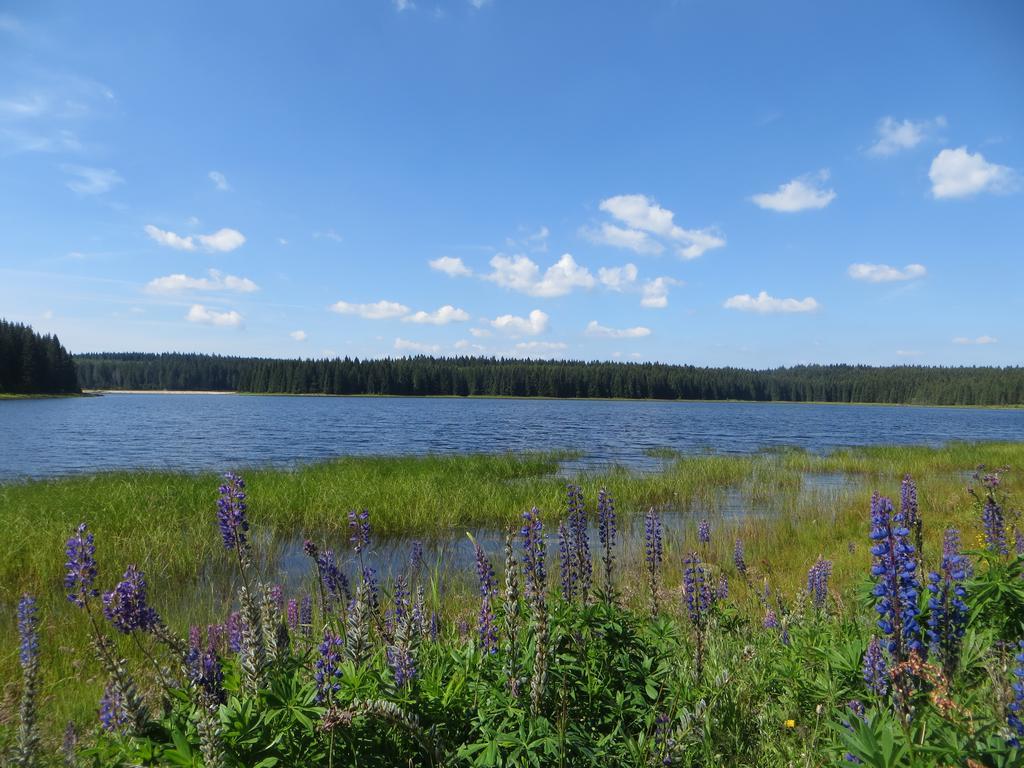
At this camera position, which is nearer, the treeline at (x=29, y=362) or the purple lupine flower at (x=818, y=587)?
the purple lupine flower at (x=818, y=587)

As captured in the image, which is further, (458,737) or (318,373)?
(318,373)

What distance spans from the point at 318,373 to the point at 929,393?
151m

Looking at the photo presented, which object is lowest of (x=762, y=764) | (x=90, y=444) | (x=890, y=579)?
(x=90, y=444)

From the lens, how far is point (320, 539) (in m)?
12.3

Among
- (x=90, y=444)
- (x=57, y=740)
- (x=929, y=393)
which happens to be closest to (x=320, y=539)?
(x=57, y=740)

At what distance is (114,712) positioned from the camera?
237cm

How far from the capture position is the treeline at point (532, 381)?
132750 millimetres

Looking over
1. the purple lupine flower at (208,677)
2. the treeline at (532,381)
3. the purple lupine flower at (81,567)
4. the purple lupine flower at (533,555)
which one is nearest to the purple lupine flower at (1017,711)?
the purple lupine flower at (533,555)

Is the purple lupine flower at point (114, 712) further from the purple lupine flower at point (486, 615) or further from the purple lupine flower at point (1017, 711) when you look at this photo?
the purple lupine flower at point (1017, 711)

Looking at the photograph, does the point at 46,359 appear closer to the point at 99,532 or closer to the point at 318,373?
the point at 318,373

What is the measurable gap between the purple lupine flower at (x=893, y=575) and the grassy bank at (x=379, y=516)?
4.02m

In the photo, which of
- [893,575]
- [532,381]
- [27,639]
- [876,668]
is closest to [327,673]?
[27,639]

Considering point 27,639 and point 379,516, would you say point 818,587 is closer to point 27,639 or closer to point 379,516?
point 27,639

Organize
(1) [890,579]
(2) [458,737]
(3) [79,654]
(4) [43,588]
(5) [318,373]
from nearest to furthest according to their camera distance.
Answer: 1. (1) [890,579]
2. (2) [458,737]
3. (3) [79,654]
4. (4) [43,588]
5. (5) [318,373]
